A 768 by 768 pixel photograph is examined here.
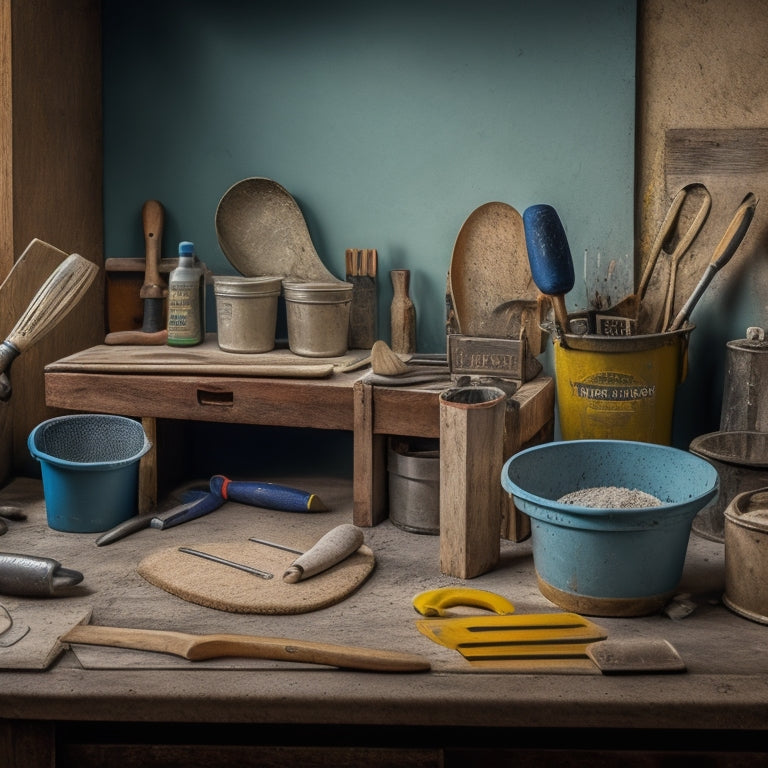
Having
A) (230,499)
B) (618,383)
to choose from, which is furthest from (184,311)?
(618,383)

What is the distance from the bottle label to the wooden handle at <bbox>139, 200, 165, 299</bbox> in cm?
12

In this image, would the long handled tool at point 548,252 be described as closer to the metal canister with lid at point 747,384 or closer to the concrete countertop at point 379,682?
the metal canister with lid at point 747,384

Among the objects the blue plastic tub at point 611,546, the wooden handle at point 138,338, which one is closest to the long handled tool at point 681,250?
the blue plastic tub at point 611,546

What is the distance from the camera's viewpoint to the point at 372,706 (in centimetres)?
170

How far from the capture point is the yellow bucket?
2373 mm

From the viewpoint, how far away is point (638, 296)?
2.58 meters

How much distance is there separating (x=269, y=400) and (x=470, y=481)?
0.54 metres

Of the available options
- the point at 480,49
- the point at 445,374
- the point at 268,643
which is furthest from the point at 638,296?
the point at 268,643

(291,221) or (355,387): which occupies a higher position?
(291,221)

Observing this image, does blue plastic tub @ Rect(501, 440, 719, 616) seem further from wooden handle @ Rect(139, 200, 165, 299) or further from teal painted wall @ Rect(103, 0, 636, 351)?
wooden handle @ Rect(139, 200, 165, 299)

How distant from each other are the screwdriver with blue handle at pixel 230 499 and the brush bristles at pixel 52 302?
455 millimetres

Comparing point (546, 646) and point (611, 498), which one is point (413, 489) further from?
point (546, 646)

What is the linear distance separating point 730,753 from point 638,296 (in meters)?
1.14

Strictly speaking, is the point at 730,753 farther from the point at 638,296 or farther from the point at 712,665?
the point at 638,296
